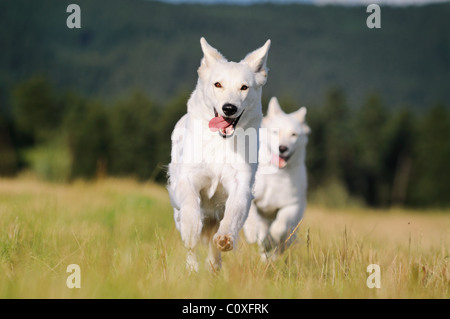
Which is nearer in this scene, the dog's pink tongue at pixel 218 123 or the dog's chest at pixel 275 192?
the dog's pink tongue at pixel 218 123

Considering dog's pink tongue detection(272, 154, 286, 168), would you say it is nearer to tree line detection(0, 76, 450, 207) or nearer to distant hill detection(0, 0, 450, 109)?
tree line detection(0, 76, 450, 207)

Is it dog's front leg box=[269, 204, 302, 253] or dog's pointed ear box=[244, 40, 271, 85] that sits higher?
dog's pointed ear box=[244, 40, 271, 85]

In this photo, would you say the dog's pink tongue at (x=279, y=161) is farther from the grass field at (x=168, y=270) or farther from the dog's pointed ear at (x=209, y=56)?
the dog's pointed ear at (x=209, y=56)

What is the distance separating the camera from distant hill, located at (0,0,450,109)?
125 metres

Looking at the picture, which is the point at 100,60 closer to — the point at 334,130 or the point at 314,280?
the point at 334,130

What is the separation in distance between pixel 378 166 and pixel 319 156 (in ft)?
23.1

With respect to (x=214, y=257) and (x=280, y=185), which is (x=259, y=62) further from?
(x=280, y=185)

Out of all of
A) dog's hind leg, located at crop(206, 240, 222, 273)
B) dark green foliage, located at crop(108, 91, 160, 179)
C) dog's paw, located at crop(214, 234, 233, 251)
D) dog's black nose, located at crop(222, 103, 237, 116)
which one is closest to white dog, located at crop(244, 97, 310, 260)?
dog's hind leg, located at crop(206, 240, 222, 273)

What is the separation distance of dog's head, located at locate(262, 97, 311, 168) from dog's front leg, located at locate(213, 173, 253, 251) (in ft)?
10.7

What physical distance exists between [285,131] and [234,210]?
3.86 metres

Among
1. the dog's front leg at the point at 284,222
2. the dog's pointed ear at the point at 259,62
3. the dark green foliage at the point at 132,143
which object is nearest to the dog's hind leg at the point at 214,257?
the dog's pointed ear at the point at 259,62

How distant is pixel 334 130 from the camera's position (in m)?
49.6

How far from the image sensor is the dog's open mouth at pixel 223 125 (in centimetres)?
444

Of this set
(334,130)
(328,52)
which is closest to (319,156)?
(334,130)
